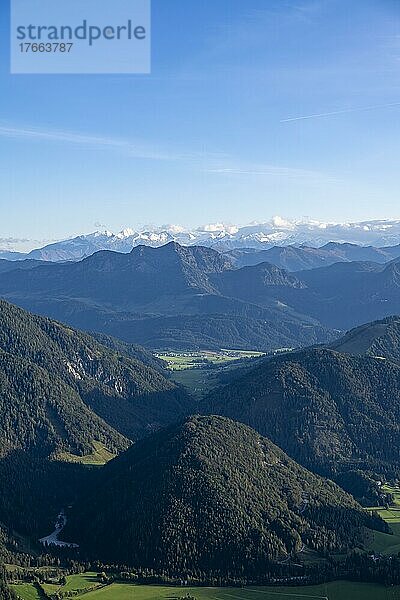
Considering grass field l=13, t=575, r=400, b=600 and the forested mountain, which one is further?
the forested mountain

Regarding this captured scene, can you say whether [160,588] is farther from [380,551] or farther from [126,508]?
[380,551]

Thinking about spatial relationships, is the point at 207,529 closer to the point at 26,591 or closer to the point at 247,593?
the point at 247,593

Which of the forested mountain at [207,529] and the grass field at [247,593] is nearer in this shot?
the grass field at [247,593]

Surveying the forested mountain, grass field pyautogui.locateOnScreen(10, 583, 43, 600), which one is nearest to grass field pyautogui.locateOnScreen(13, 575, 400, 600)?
grass field pyautogui.locateOnScreen(10, 583, 43, 600)

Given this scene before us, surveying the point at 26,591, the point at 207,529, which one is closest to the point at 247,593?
the point at 207,529

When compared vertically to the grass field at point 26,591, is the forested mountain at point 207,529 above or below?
above

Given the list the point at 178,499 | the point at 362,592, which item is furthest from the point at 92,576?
the point at 362,592

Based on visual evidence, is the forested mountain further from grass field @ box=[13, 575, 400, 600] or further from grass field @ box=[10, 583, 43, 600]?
grass field @ box=[10, 583, 43, 600]

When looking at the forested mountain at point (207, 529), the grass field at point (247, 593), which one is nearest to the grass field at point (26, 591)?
the grass field at point (247, 593)

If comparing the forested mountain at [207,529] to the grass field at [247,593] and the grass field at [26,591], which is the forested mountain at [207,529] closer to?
the grass field at [247,593]
